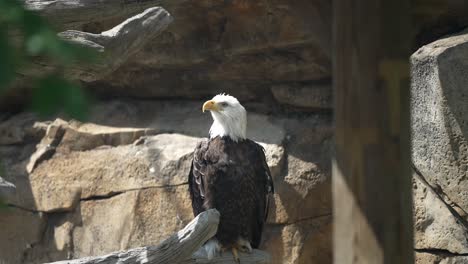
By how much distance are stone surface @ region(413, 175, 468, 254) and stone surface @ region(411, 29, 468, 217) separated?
0.12 metres

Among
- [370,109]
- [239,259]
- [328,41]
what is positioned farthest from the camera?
[239,259]

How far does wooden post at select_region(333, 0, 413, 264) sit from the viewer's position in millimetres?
2293

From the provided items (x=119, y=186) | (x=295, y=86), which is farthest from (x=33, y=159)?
(x=295, y=86)

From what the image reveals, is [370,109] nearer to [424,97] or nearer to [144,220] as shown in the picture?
[424,97]

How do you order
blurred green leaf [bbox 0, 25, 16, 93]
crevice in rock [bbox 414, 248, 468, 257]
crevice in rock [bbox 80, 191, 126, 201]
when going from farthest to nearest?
crevice in rock [bbox 80, 191, 126, 201] < crevice in rock [bbox 414, 248, 468, 257] < blurred green leaf [bbox 0, 25, 16, 93]

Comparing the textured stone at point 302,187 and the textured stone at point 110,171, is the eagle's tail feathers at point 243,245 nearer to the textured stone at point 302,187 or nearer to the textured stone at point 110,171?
the textured stone at point 302,187

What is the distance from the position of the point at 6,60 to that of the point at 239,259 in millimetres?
3425

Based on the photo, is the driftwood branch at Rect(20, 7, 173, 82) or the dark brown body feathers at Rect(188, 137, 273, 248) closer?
the driftwood branch at Rect(20, 7, 173, 82)

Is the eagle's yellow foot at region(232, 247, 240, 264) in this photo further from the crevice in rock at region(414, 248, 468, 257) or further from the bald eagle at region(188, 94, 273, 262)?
the crevice in rock at region(414, 248, 468, 257)

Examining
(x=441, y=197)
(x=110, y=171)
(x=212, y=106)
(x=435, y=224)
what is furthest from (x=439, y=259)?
(x=110, y=171)

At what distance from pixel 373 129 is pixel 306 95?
11.7 ft

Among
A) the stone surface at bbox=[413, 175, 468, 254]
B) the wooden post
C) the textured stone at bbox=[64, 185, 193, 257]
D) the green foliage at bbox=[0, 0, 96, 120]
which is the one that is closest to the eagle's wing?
the textured stone at bbox=[64, 185, 193, 257]

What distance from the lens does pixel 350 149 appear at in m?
2.37

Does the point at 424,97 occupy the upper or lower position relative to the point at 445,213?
upper
